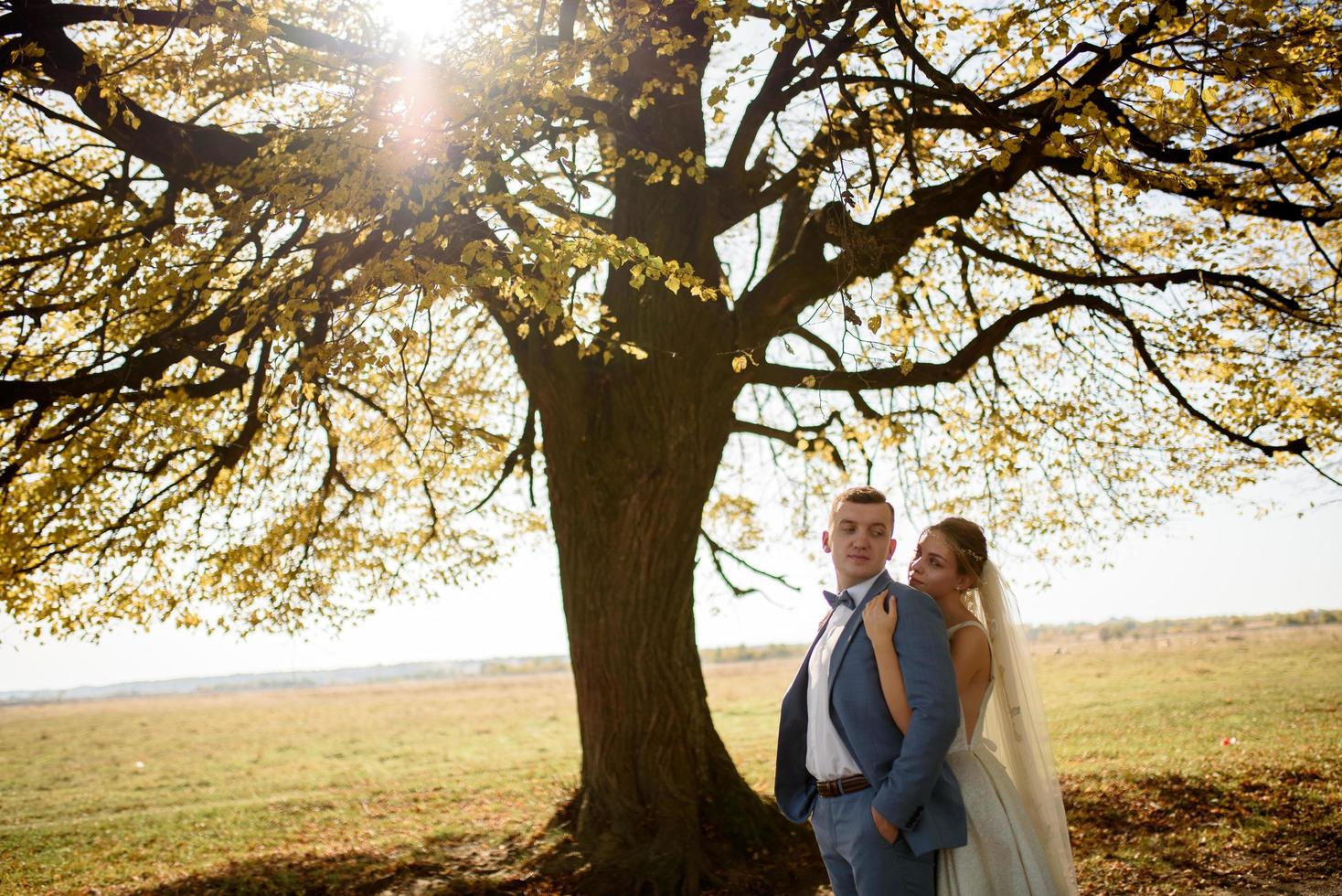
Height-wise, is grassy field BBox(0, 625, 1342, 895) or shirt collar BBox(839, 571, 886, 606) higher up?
shirt collar BBox(839, 571, 886, 606)

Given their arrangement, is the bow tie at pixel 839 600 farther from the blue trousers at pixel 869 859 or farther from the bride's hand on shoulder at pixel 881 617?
the blue trousers at pixel 869 859

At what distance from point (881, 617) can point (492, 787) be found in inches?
506

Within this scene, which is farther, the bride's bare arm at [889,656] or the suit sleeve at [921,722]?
the bride's bare arm at [889,656]

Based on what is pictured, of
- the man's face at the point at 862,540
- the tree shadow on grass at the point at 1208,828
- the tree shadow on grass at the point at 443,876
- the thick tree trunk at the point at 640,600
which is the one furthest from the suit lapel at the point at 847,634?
the tree shadow on grass at the point at 1208,828

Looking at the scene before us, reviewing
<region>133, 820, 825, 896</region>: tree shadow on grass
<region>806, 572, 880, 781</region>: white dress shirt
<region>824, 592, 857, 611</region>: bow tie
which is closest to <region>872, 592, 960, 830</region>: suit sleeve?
<region>806, 572, 880, 781</region>: white dress shirt

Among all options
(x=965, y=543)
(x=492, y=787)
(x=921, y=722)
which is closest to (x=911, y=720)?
(x=921, y=722)

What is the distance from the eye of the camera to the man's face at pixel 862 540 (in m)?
3.78

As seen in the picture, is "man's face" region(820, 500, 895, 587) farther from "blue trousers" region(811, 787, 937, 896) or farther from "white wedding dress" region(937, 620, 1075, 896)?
"blue trousers" region(811, 787, 937, 896)

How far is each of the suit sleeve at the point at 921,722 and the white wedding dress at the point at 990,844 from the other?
29 centimetres

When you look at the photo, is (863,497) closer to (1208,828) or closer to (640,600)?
(640,600)

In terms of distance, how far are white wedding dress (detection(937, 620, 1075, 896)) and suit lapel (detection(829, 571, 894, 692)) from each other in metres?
0.49

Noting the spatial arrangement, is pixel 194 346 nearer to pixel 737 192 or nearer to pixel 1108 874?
pixel 737 192

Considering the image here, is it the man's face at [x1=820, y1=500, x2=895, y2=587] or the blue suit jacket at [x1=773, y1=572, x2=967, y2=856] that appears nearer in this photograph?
the blue suit jacket at [x1=773, y1=572, x2=967, y2=856]

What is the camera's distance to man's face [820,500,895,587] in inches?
149
